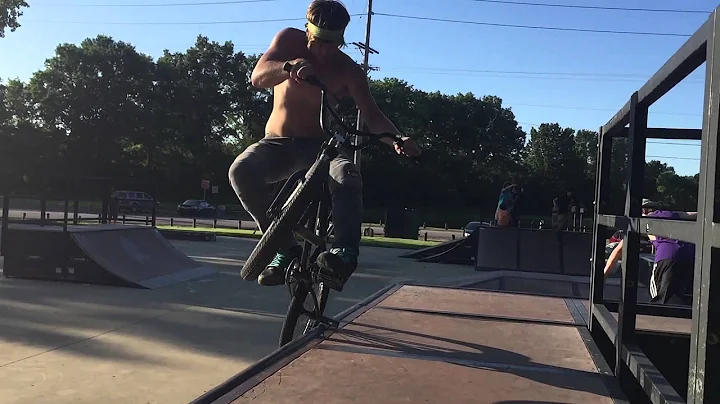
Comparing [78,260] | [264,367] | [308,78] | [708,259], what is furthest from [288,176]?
[78,260]

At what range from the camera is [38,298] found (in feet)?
26.5

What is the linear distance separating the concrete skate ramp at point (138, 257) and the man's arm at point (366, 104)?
6835mm

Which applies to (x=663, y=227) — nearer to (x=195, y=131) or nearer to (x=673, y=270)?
(x=673, y=270)

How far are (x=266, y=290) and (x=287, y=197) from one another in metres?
6.69

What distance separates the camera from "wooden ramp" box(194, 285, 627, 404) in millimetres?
2133

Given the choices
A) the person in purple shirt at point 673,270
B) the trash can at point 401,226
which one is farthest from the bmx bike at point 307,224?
the trash can at point 401,226

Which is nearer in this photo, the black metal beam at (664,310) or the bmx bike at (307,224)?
the bmx bike at (307,224)

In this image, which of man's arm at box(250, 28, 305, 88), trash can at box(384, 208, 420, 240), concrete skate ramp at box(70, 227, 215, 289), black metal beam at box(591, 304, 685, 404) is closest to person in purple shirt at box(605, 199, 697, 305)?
black metal beam at box(591, 304, 685, 404)

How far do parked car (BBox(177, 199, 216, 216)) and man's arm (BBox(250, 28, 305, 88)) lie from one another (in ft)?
134

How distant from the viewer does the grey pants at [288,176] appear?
111 inches

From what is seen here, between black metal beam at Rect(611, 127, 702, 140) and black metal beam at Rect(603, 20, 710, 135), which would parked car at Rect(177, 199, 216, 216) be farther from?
black metal beam at Rect(603, 20, 710, 135)

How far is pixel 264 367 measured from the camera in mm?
2371

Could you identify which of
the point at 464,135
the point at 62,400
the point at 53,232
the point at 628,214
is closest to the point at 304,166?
the point at 628,214

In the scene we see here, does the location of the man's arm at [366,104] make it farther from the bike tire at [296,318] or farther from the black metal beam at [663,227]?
the black metal beam at [663,227]
